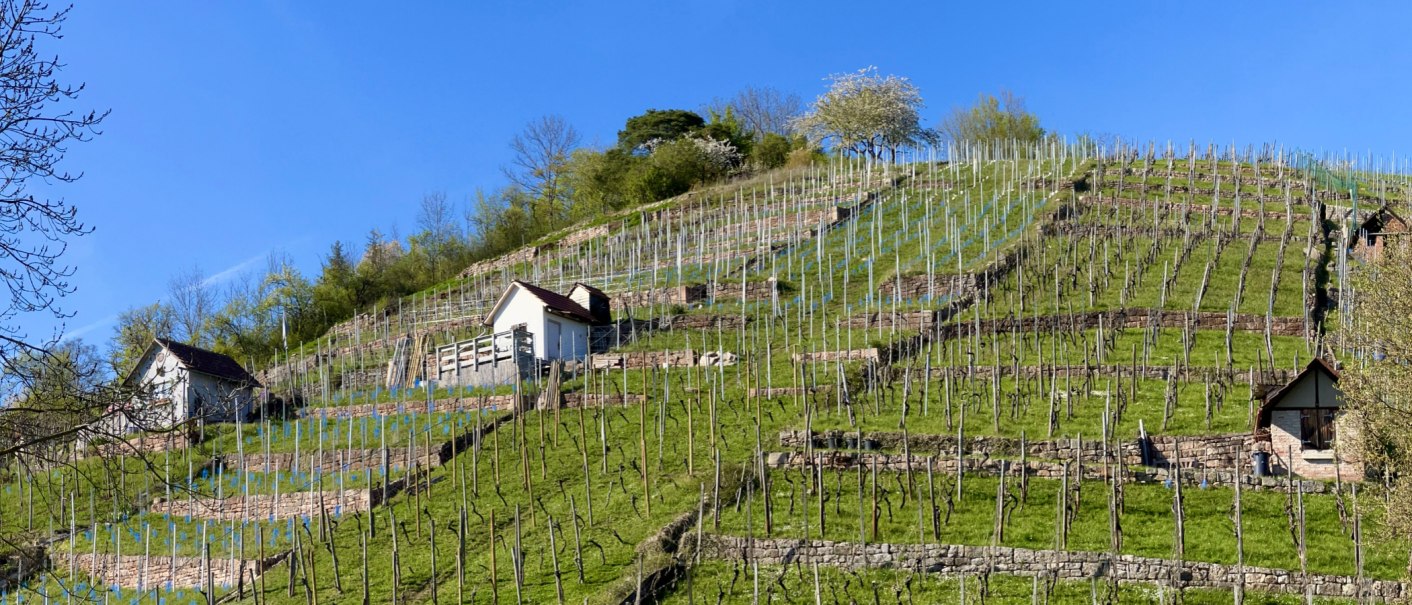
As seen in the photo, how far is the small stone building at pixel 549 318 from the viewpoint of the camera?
50.7m

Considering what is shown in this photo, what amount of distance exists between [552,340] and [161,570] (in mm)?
19395

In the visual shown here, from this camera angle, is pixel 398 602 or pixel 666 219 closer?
pixel 398 602

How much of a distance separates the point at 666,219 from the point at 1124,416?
153 feet

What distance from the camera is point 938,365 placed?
42.1 metres

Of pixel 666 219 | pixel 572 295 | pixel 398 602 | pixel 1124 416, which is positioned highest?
pixel 666 219

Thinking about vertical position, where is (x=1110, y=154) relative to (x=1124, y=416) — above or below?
above

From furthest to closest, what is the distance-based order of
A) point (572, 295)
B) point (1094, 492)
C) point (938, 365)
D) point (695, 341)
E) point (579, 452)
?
point (572, 295)
point (695, 341)
point (938, 365)
point (579, 452)
point (1094, 492)

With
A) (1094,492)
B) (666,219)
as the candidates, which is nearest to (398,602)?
(1094,492)

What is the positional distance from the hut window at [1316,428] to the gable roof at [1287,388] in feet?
2.08

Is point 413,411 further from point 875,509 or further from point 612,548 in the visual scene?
point 875,509

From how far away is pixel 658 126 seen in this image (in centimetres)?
10900

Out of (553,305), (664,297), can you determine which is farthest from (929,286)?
(553,305)

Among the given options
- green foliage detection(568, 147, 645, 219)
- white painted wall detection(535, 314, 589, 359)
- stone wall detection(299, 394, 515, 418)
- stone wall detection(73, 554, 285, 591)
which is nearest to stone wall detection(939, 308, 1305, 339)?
white painted wall detection(535, 314, 589, 359)

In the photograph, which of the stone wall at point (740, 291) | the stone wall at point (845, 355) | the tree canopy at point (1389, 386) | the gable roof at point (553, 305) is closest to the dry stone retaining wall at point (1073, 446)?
the tree canopy at point (1389, 386)
